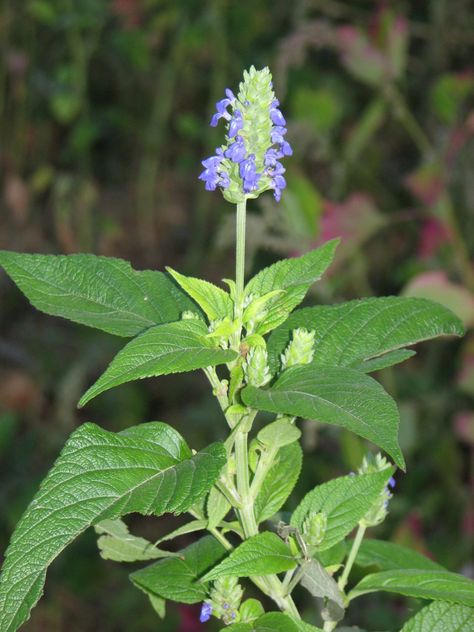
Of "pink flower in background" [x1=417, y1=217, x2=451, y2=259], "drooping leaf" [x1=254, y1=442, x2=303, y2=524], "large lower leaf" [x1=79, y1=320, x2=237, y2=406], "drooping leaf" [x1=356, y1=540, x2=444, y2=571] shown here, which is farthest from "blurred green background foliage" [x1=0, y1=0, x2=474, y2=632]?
"large lower leaf" [x1=79, y1=320, x2=237, y2=406]

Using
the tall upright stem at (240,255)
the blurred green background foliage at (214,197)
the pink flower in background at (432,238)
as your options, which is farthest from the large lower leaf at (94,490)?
the pink flower in background at (432,238)

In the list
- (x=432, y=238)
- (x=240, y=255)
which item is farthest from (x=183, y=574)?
(x=432, y=238)

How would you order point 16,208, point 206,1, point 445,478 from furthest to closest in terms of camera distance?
point 16,208, point 206,1, point 445,478

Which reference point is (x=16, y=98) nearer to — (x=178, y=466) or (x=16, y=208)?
(x=16, y=208)

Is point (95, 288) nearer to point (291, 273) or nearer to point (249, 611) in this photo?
point (291, 273)

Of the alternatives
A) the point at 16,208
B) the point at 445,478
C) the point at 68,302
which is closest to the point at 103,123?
the point at 16,208

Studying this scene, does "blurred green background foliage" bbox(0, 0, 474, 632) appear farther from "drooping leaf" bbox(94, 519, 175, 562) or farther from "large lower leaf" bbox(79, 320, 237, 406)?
"large lower leaf" bbox(79, 320, 237, 406)

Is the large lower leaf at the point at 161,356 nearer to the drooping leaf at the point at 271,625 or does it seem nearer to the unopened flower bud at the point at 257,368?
the unopened flower bud at the point at 257,368
